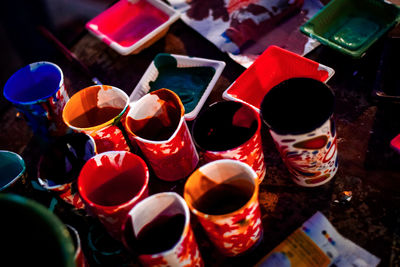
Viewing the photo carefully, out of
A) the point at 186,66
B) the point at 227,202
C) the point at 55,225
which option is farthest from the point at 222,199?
the point at 186,66

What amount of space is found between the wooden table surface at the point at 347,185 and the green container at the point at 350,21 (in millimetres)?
81

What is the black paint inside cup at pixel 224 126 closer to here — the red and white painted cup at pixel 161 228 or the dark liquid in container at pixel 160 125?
the dark liquid in container at pixel 160 125

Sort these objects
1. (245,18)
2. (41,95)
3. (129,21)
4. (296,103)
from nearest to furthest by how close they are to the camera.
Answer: (296,103), (41,95), (245,18), (129,21)

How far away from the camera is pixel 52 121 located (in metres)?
1.27

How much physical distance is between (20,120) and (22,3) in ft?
5.63

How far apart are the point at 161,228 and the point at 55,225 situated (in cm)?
34

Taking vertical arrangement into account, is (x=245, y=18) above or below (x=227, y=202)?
above

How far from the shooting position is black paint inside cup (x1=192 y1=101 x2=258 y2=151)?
3.38 ft

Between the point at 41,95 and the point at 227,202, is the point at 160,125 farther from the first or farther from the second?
the point at 41,95

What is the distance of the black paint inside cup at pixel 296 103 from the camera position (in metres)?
0.96

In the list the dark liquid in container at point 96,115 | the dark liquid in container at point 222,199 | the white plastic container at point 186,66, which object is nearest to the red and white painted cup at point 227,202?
the dark liquid in container at point 222,199

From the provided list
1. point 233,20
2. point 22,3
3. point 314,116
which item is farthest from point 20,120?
point 22,3

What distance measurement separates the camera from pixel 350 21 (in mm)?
1439

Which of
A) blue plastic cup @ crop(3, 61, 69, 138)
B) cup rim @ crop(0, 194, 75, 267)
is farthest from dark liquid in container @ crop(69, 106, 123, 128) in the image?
cup rim @ crop(0, 194, 75, 267)
